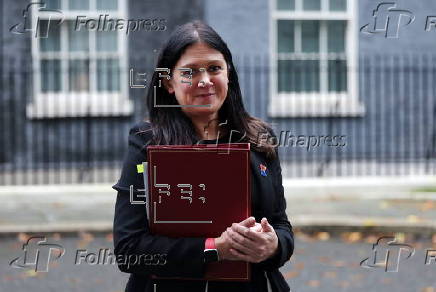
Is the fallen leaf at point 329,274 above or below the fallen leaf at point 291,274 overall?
below

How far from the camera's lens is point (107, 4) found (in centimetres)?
1423

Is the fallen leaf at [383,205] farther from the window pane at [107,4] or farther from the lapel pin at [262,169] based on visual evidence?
the lapel pin at [262,169]

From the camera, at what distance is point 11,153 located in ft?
45.1

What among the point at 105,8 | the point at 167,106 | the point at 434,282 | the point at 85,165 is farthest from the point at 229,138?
the point at 105,8

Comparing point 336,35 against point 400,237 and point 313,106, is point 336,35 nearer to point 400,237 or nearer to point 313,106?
point 313,106

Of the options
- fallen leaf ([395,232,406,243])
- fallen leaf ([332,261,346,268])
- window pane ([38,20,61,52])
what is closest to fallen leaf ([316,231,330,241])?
fallen leaf ([395,232,406,243])

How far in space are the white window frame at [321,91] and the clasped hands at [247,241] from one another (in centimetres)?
1170

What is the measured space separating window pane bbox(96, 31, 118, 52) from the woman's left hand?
1220 cm

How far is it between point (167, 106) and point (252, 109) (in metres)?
11.6

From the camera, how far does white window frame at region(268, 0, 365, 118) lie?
14250 mm

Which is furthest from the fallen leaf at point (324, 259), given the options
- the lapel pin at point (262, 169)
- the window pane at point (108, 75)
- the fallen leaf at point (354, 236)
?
the window pane at point (108, 75)

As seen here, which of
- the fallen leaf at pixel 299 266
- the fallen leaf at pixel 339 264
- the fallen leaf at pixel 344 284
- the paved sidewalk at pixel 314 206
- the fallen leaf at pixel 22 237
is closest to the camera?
the fallen leaf at pixel 344 284

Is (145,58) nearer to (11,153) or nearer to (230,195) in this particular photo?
(11,153)

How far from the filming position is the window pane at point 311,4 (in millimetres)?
14727
